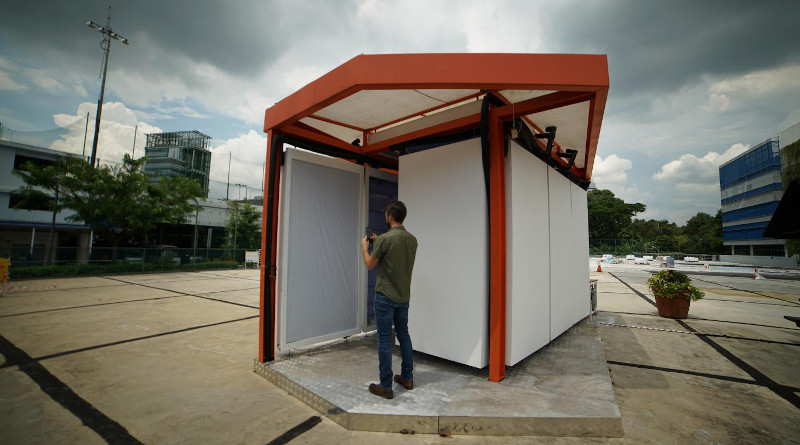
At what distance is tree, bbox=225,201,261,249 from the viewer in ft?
83.7

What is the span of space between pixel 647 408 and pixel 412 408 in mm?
2165

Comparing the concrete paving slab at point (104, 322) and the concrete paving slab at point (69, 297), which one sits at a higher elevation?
the concrete paving slab at point (104, 322)

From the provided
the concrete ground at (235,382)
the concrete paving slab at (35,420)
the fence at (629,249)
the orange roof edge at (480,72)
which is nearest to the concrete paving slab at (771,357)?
the concrete ground at (235,382)

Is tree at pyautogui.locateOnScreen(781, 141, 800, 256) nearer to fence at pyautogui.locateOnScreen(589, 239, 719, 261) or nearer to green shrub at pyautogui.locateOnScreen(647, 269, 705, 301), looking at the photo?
green shrub at pyautogui.locateOnScreen(647, 269, 705, 301)

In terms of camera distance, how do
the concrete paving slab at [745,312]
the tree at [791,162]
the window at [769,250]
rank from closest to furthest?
the concrete paving slab at [745,312] < the tree at [791,162] < the window at [769,250]

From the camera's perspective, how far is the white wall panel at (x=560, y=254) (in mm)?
4594

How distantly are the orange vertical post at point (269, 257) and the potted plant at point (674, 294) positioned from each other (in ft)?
25.4

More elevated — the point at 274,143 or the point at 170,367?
the point at 274,143

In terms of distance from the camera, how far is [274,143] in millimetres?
3891

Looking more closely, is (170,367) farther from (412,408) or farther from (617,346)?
(617,346)

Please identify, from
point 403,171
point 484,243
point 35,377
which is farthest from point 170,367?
point 484,243

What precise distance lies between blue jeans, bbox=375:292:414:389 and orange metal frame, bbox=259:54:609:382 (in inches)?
35.4

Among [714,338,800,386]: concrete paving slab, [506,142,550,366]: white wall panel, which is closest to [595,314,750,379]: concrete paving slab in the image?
[714,338,800,386]: concrete paving slab

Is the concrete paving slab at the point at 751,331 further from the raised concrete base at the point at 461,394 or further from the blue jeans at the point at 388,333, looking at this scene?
the blue jeans at the point at 388,333
